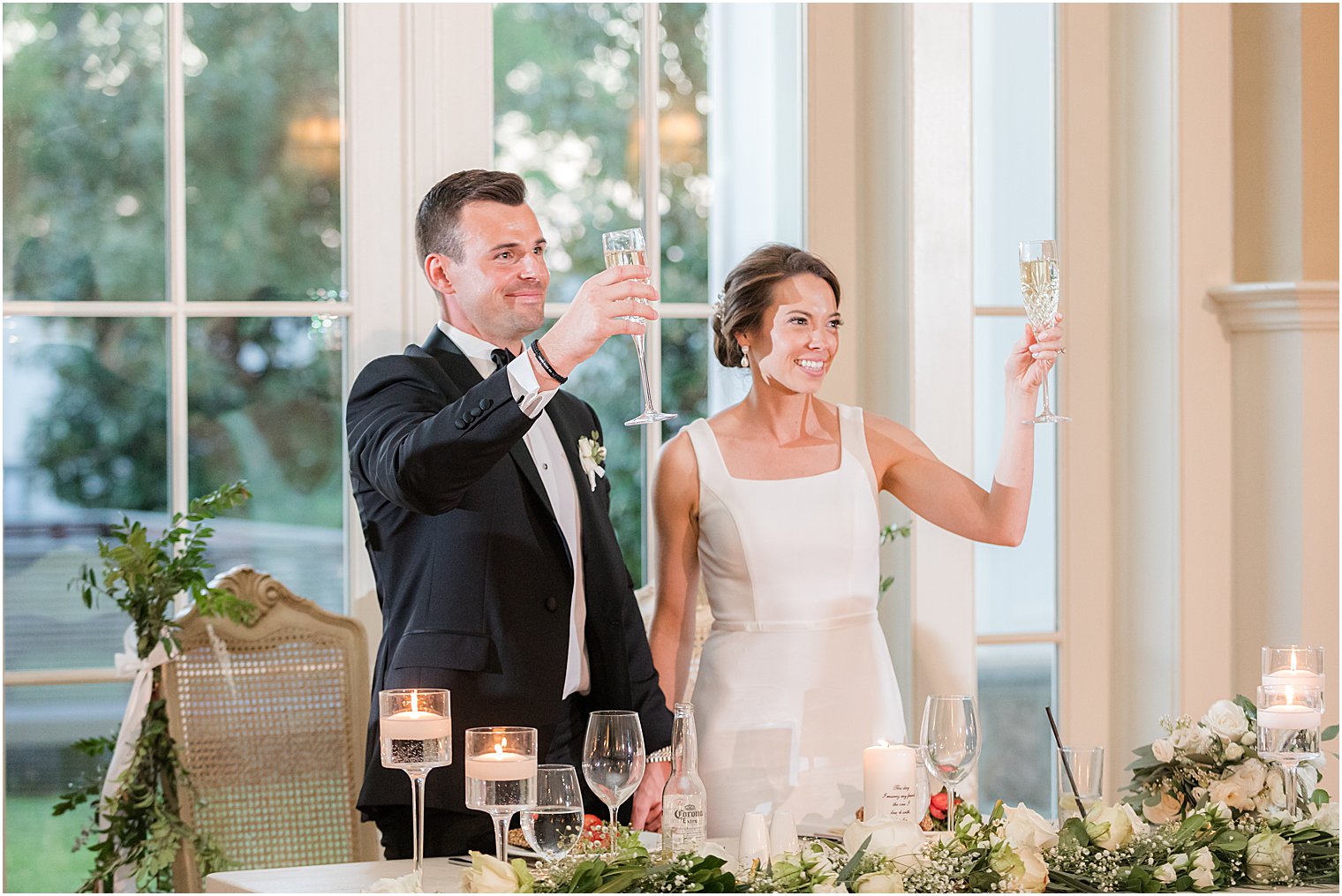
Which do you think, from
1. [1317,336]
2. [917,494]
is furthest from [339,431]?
[1317,336]

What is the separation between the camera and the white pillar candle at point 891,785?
1.94 metres

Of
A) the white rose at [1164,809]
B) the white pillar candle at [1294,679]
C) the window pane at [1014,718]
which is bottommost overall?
the window pane at [1014,718]

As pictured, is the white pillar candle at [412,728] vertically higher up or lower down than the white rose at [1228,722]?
higher up

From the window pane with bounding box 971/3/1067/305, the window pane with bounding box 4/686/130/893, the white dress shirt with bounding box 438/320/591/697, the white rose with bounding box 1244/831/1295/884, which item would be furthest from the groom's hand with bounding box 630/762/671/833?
the window pane with bounding box 971/3/1067/305

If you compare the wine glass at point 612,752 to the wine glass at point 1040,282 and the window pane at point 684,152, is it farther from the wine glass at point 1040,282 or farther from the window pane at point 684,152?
the window pane at point 684,152

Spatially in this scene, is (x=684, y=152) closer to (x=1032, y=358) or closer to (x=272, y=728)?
(x=1032, y=358)

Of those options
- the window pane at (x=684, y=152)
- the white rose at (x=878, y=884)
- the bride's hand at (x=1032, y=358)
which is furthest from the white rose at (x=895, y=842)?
the window pane at (x=684, y=152)

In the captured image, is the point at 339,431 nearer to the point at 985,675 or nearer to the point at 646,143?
the point at 646,143

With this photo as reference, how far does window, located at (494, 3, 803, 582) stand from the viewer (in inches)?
131

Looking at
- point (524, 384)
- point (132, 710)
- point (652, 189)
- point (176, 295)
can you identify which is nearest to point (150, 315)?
point (176, 295)

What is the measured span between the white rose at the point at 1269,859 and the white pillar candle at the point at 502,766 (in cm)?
94

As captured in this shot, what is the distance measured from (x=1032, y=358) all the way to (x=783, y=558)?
56 centimetres

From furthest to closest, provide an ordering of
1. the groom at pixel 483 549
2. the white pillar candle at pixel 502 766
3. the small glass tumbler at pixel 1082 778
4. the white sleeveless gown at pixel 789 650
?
the white sleeveless gown at pixel 789 650
the groom at pixel 483 549
the small glass tumbler at pixel 1082 778
the white pillar candle at pixel 502 766

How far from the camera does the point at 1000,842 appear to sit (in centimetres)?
181
